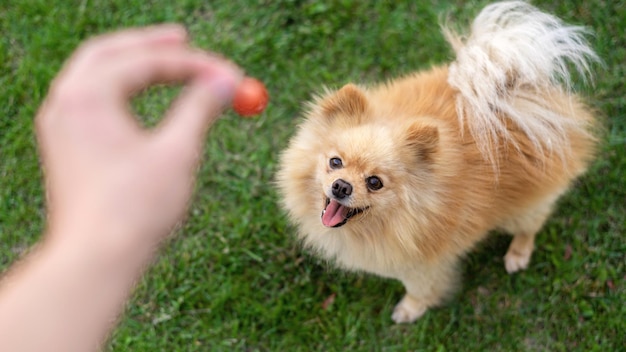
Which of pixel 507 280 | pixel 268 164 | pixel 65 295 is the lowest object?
pixel 507 280

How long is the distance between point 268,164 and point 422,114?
1225mm

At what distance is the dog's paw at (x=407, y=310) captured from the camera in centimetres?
279

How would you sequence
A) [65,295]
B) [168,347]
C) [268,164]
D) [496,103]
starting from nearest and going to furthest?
[65,295], [496,103], [168,347], [268,164]

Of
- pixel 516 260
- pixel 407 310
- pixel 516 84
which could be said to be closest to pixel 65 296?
pixel 516 84

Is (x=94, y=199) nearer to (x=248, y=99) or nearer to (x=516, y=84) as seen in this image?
(x=248, y=99)

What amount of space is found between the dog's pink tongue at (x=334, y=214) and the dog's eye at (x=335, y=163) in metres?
0.13

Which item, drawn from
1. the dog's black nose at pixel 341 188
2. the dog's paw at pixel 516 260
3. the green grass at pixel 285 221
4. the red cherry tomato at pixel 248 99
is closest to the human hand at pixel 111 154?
the red cherry tomato at pixel 248 99

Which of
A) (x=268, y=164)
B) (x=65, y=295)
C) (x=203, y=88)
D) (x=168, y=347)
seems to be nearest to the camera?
(x=65, y=295)

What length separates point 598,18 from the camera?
10.8ft

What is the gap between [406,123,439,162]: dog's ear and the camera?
193cm

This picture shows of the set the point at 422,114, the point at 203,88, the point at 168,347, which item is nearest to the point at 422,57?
the point at 422,114

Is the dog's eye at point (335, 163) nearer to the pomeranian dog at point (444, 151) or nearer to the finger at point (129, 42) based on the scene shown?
the pomeranian dog at point (444, 151)

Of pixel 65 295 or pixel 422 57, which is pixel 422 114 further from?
pixel 65 295

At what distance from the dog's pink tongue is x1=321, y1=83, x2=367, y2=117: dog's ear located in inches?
13.4
